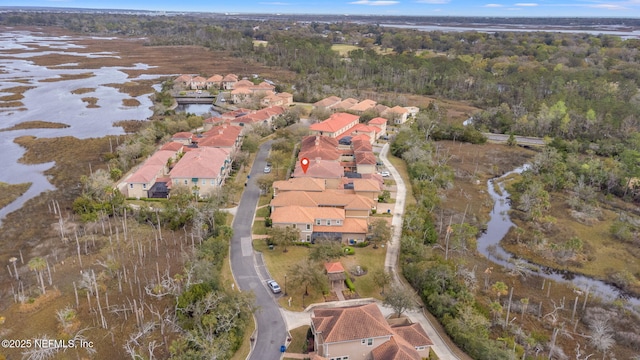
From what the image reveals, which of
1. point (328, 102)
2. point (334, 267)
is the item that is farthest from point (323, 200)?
point (328, 102)

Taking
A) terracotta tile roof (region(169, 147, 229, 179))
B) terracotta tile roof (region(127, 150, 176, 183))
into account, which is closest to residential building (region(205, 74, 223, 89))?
terracotta tile roof (region(127, 150, 176, 183))

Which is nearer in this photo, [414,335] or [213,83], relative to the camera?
[414,335]

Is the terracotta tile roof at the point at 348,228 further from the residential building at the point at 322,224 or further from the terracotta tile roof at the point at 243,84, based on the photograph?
the terracotta tile roof at the point at 243,84

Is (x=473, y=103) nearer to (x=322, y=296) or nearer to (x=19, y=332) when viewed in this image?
(x=322, y=296)

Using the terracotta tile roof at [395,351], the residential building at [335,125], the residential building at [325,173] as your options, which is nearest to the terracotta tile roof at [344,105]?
the residential building at [335,125]

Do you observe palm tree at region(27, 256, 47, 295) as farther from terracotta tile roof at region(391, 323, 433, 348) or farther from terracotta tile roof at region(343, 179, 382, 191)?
terracotta tile roof at region(343, 179, 382, 191)

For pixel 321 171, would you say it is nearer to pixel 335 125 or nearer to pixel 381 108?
pixel 335 125
